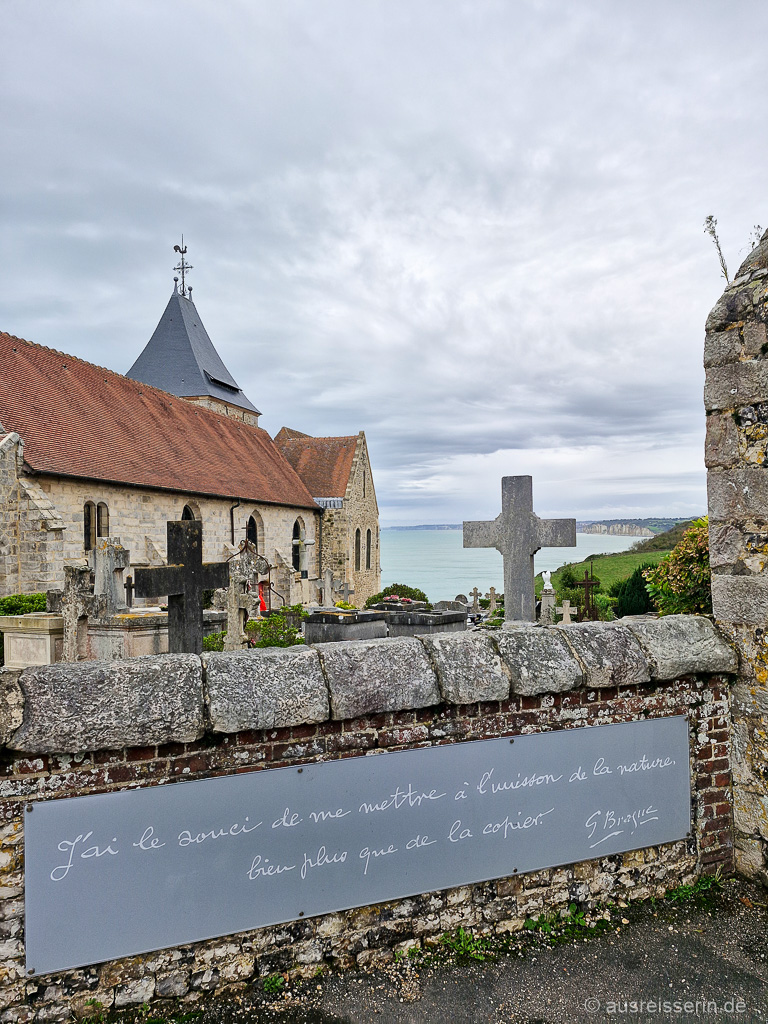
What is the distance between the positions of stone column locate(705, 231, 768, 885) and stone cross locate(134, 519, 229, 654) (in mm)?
4475

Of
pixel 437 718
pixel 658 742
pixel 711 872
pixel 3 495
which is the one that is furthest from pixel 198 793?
pixel 3 495

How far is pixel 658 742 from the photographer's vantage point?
307 cm

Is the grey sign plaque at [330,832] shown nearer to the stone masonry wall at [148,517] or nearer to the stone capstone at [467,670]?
the stone capstone at [467,670]

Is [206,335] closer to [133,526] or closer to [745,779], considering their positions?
[133,526]

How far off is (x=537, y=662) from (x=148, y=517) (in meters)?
15.9

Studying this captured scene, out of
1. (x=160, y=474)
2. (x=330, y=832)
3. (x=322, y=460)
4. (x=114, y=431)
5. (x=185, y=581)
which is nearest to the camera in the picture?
(x=330, y=832)

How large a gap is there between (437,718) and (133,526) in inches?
604

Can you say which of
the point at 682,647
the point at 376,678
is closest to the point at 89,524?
the point at 376,678

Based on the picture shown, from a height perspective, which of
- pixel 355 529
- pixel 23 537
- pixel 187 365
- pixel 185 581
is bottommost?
pixel 185 581

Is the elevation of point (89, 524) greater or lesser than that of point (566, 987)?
greater

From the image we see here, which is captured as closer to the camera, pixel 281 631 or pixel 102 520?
pixel 281 631

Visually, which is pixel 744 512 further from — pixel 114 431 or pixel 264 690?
pixel 114 431

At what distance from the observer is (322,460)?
30031 millimetres
